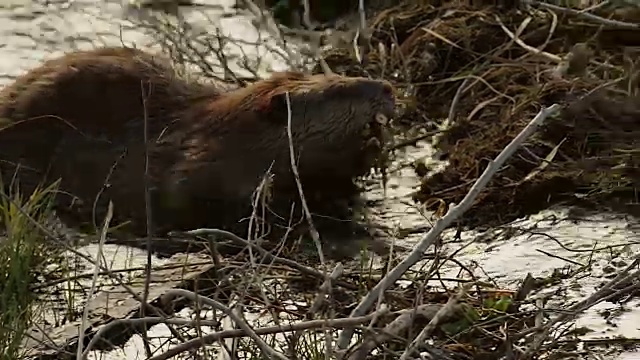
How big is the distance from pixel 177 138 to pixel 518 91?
5.61 ft

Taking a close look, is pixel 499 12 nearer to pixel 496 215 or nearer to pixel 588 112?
pixel 588 112

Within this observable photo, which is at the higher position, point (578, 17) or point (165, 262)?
point (578, 17)

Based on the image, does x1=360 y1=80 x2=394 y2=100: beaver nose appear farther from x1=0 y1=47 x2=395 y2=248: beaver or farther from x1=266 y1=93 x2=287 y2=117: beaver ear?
x1=266 y1=93 x2=287 y2=117: beaver ear

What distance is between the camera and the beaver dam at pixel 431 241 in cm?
329

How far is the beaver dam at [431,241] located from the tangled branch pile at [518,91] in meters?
0.01

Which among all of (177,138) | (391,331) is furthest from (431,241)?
(177,138)

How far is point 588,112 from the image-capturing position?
18.4 ft

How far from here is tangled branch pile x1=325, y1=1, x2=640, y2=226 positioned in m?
5.27

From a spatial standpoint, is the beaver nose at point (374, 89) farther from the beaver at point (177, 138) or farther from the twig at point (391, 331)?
the twig at point (391, 331)

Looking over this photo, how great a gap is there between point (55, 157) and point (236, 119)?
784 mm

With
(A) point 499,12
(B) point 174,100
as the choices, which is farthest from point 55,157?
(A) point 499,12

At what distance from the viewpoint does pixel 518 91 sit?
20.4 feet

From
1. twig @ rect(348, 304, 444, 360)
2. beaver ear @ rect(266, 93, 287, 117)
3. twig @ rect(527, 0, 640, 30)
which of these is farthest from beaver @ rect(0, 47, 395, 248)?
twig @ rect(348, 304, 444, 360)

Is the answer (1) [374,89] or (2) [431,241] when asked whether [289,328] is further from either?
(1) [374,89]
